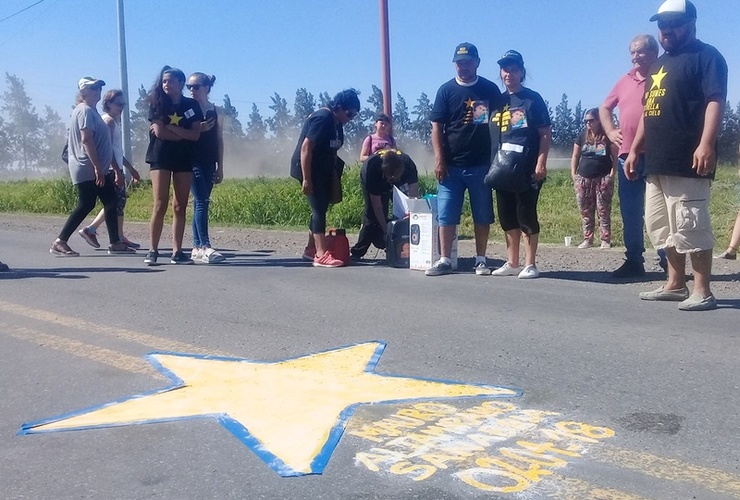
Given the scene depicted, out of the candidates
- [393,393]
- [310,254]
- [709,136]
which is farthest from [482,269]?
[393,393]

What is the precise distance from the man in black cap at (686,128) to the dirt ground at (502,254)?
2.70 ft

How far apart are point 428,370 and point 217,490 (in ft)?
5.41

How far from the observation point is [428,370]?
443cm

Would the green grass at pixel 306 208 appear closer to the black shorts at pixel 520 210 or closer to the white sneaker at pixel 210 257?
the black shorts at pixel 520 210

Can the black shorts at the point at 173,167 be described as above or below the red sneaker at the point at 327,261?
above

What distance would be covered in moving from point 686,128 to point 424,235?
115 inches

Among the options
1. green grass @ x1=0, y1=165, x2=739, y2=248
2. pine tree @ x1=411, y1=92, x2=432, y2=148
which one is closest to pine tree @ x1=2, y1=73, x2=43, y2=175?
pine tree @ x1=411, y1=92, x2=432, y2=148

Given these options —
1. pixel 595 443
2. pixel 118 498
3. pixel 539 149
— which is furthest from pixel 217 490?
pixel 539 149

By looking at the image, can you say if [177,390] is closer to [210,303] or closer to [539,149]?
[210,303]

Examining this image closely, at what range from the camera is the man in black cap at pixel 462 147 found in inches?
296

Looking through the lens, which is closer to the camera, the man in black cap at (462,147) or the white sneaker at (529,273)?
the white sneaker at (529,273)

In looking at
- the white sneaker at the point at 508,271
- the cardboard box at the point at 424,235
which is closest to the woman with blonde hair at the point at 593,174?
the cardboard box at the point at 424,235

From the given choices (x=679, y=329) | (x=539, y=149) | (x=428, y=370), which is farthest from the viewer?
(x=539, y=149)

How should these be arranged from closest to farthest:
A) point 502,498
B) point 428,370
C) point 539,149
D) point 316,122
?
point 502,498, point 428,370, point 539,149, point 316,122
